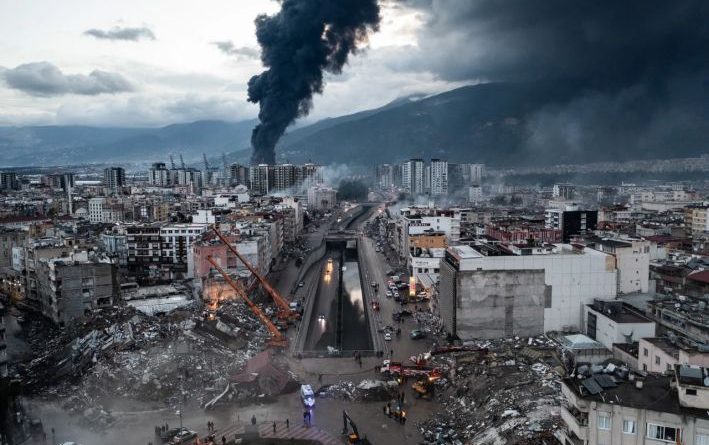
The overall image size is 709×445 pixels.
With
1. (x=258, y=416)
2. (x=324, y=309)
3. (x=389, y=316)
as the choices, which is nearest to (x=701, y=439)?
(x=258, y=416)

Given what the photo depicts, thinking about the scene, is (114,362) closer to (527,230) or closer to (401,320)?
Answer: (401,320)

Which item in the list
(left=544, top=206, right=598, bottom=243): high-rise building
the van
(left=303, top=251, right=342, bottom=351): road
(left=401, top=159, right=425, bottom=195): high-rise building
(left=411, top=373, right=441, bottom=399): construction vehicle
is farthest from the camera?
(left=401, top=159, right=425, bottom=195): high-rise building

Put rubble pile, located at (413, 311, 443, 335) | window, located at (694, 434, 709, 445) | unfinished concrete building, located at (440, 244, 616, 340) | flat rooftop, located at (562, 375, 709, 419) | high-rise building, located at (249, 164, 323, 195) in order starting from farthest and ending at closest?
high-rise building, located at (249, 164, 323, 195) < rubble pile, located at (413, 311, 443, 335) < unfinished concrete building, located at (440, 244, 616, 340) < flat rooftop, located at (562, 375, 709, 419) < window, located at (694, 434, 709, 445)

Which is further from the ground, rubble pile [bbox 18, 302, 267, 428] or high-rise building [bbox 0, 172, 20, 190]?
high-rise building [bbox 0, 172, 20, 190]

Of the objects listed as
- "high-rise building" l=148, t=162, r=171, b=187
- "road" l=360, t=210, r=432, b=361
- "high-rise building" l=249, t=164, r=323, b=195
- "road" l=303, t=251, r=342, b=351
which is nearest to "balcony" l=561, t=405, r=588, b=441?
"road" l=360, t=210, r=432, b=361

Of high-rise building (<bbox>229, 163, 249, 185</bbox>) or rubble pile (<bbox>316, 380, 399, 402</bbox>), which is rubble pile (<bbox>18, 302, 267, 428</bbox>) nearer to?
rubble pile (<bbox>316, 380, 399, 402</bbox>)

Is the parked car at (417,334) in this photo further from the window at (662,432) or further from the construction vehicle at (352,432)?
the window at (662,432)

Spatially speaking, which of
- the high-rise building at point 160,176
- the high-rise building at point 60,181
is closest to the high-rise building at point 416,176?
the high-rise building at point 160,176
